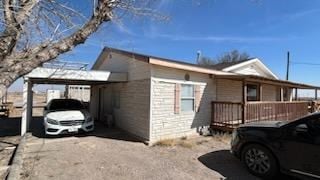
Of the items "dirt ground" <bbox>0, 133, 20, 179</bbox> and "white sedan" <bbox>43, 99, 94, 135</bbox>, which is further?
"white sedan" <bbox>43, 99, 94, 135</bbox>

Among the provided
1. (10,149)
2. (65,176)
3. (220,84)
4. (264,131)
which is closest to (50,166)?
(65,176)

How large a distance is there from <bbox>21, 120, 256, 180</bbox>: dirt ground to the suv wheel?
0.74 feet

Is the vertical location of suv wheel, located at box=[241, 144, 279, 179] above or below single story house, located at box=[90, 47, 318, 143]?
below

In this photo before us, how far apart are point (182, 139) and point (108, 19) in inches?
249

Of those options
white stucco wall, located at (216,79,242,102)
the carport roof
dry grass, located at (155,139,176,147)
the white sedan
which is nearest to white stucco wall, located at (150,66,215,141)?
dry grass, located at (155,139,176,147)

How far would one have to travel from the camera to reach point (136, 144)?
1008 cm

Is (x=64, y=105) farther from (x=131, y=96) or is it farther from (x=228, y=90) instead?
(x=228, y=90)

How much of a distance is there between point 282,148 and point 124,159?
4192 mm

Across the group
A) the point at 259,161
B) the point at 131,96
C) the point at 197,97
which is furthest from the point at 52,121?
the point at 259,161

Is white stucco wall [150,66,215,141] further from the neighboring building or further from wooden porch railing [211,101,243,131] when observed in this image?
the neighboring building

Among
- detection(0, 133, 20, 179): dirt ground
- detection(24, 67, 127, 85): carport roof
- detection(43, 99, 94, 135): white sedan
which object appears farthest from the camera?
detection(43, 99, 94, 135): white sedan

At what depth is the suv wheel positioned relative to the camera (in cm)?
623

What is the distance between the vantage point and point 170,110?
36.3 feet

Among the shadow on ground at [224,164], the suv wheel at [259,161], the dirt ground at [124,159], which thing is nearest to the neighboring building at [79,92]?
the dirt ground at [124,159]
